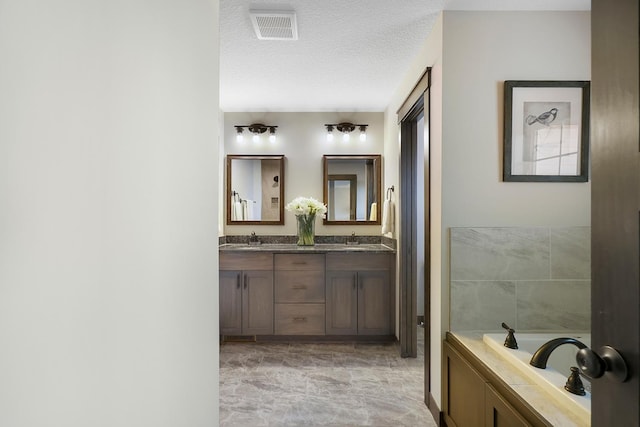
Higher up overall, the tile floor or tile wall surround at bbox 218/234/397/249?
tile wall surround at bbox 218/234/397/249

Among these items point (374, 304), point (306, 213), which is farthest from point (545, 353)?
point (306, 213)

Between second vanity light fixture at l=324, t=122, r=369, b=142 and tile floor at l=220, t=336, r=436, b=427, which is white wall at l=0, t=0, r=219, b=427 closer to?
tile floor at l=220, t=336, r=436, b=427

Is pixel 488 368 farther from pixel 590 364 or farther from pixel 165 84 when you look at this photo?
pixel 165 84

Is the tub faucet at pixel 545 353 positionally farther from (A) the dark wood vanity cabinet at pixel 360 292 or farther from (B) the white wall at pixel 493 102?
(A) the dark wood vanity cabinet at pixel 360 292

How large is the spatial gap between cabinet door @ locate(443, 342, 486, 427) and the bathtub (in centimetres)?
18

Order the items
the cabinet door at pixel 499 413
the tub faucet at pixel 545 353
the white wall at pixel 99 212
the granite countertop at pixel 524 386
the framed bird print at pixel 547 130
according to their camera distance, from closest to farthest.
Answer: the white wall at pixel 99 212, the granite countertop at pixel 524 386, the cabinet door at pixel 499 413, the tub faucet at pixel 545 353, the framed bird print at pixel 547 130

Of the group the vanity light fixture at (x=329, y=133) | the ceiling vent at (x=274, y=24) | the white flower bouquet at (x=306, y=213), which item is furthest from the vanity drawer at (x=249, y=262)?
the ceiling vent at (x=274, y=24)

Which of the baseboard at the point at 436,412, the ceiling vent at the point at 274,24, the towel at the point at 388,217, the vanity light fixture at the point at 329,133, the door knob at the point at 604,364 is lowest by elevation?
the baseboard at the point at 436,412

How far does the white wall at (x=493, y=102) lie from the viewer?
7.18 ft

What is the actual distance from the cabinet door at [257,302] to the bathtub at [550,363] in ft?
7.48

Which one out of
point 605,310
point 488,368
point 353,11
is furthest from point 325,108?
point 605,310

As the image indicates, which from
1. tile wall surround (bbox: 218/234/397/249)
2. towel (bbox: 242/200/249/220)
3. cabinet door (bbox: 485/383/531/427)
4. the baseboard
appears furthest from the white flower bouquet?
cabinet door (bbox: 485/383/531/427)

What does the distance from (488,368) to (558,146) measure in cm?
131

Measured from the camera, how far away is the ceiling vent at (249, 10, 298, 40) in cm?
230
